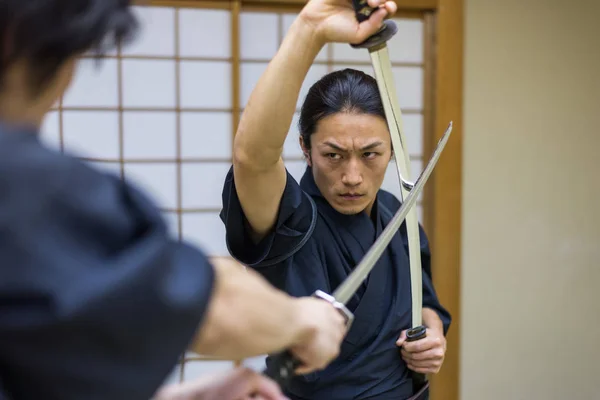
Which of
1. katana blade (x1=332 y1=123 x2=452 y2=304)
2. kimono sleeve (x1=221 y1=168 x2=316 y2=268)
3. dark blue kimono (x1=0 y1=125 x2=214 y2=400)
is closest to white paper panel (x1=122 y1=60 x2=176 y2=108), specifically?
kimono sleeve (x1=221 y1=168 x2=316 y2=268)

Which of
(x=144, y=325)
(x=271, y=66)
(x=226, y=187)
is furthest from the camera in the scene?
(x=226, y=187)

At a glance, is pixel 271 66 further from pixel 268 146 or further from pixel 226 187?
pixel 226 187

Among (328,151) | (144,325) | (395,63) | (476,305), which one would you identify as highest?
(395,63)

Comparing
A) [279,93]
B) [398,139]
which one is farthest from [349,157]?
[279,93]

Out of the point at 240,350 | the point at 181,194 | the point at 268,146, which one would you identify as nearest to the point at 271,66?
the point at 268,146

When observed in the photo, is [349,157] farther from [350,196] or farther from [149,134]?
[149,134]

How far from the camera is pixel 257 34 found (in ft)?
8.18

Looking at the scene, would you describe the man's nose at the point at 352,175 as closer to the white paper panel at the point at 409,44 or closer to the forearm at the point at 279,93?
the forearm at the point at 279,93

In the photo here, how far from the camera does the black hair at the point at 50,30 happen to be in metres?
0.48

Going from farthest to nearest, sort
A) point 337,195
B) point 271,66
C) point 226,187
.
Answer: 1. point 337,195
2. point 226,187
3. point 271,66

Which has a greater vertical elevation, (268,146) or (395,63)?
(395,63)

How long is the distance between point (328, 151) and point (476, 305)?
175 centimetres

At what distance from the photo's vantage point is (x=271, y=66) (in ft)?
3.19

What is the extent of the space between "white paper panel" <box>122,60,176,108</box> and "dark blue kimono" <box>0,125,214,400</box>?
2.07 metres
